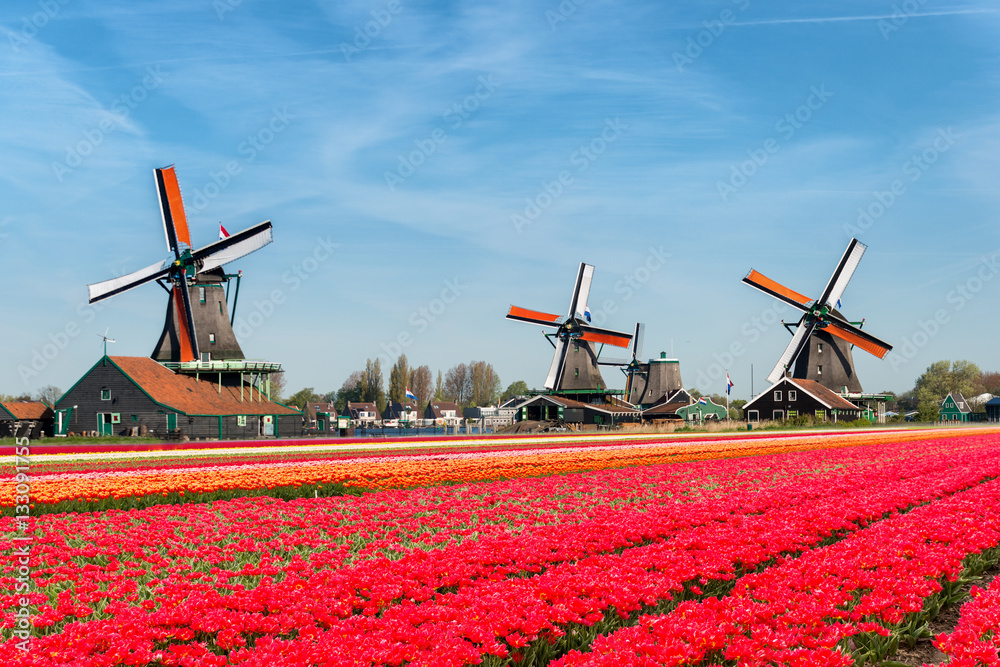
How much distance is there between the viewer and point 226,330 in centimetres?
5025

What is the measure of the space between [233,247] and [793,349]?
4581 centimetres

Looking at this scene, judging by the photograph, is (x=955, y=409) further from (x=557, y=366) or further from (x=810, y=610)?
(x=810, y=610)

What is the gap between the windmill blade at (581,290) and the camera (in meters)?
68.9

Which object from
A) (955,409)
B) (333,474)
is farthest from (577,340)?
(955,409)

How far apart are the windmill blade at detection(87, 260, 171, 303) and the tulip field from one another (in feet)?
119

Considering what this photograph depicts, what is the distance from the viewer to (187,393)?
46281 millimetres

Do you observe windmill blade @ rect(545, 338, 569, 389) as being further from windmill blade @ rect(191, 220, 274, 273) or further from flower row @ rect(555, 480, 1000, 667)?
flower row @ rect(555, 480, 1000, 667)

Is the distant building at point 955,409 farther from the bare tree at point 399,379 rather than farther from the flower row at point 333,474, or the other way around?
the flower row at point 333,474

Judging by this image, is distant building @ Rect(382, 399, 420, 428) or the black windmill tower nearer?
the black windmill tower

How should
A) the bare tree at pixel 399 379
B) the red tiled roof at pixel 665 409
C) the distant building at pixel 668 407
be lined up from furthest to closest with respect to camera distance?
the bare tree at pixel 399 379 → the red tiled roof at pixel 665 409 → the distant building at pixel 668 407

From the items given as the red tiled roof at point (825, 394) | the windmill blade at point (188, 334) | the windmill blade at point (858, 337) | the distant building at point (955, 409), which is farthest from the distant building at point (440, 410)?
the windmill blade at point (188, 334)

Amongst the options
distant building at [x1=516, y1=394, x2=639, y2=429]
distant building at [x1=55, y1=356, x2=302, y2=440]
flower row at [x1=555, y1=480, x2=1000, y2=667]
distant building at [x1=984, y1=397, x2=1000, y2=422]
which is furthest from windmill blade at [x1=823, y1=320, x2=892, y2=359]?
distant building at [x1=984, y1=397, x2=1000, y2=422]

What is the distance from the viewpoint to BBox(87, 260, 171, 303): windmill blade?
46719 mm

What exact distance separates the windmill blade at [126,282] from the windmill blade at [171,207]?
4.41 ft
